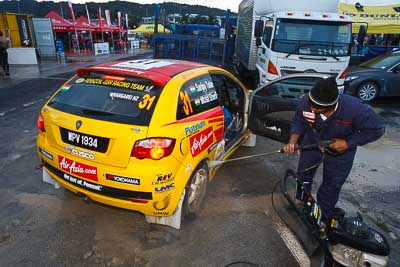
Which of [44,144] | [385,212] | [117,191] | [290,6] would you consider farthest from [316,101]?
[290,6]

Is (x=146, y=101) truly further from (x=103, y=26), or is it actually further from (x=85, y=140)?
(x=103, y=26)

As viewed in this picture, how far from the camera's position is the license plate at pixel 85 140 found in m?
2.49

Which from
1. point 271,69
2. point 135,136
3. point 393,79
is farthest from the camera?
point 393,79

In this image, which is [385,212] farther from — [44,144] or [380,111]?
[380,111]

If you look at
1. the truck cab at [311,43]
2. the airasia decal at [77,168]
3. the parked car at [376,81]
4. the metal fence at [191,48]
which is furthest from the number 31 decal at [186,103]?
the metal fence at [191,48]

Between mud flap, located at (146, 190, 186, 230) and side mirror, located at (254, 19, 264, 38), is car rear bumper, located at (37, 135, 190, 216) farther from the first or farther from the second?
side mirror, located at (254, 19, 264, 38)

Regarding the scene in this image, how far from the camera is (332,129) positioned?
262 cm

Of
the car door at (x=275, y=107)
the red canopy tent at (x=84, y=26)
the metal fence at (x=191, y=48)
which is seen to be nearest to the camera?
the car door at (x=275, y=107)

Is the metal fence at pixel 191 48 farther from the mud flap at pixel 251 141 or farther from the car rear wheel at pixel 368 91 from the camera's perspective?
the mud flap at pixel 251 141

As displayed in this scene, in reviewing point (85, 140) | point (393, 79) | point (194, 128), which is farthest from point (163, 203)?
point (393, 79)

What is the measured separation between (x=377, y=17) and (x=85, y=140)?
54.4 feet

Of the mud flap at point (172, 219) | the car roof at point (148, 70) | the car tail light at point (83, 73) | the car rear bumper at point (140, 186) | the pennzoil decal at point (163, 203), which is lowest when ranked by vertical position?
the mud flap at point (172, 219)

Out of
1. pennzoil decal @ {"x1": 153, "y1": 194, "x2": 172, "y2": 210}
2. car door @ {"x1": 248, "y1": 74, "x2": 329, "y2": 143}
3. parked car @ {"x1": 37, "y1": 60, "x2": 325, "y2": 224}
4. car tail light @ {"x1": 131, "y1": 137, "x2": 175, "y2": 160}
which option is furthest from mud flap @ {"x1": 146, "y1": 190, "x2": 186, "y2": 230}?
car door @ {"x1": 248, "y1": 74, "x2": 329, "y2": 143}

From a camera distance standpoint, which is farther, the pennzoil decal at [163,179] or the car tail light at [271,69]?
the car tail light at [271,69]
